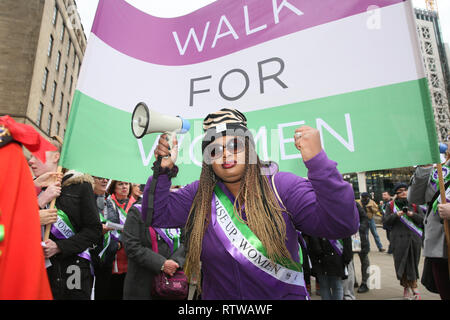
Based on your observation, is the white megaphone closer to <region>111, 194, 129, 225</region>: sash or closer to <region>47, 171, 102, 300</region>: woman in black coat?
<region>47, 171, 102, 300</region>: woman in black coat

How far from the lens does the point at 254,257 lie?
4.93ft

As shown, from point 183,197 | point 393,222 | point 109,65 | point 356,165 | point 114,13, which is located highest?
point 114,13

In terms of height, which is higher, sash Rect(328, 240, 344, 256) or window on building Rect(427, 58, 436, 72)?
window on building Rect(427, 58, 436, 72)

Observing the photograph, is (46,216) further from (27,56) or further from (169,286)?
(27,56)

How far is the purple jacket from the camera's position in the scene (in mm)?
1329

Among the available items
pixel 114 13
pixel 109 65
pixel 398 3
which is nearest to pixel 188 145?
pixel 109 65

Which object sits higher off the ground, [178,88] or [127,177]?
[178,88]

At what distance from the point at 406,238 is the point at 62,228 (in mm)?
5709

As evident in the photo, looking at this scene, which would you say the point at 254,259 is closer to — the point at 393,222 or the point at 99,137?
the point at 99,137

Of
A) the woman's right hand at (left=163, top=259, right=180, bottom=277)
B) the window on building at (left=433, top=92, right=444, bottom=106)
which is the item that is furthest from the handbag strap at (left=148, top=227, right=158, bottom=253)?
the window on building at (left=433, top=92, right=444, bottom=106)

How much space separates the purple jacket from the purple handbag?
1.33 meters

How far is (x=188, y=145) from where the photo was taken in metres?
2.51

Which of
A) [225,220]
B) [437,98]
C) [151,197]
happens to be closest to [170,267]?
[151,197]

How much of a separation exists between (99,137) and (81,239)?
0.89m
